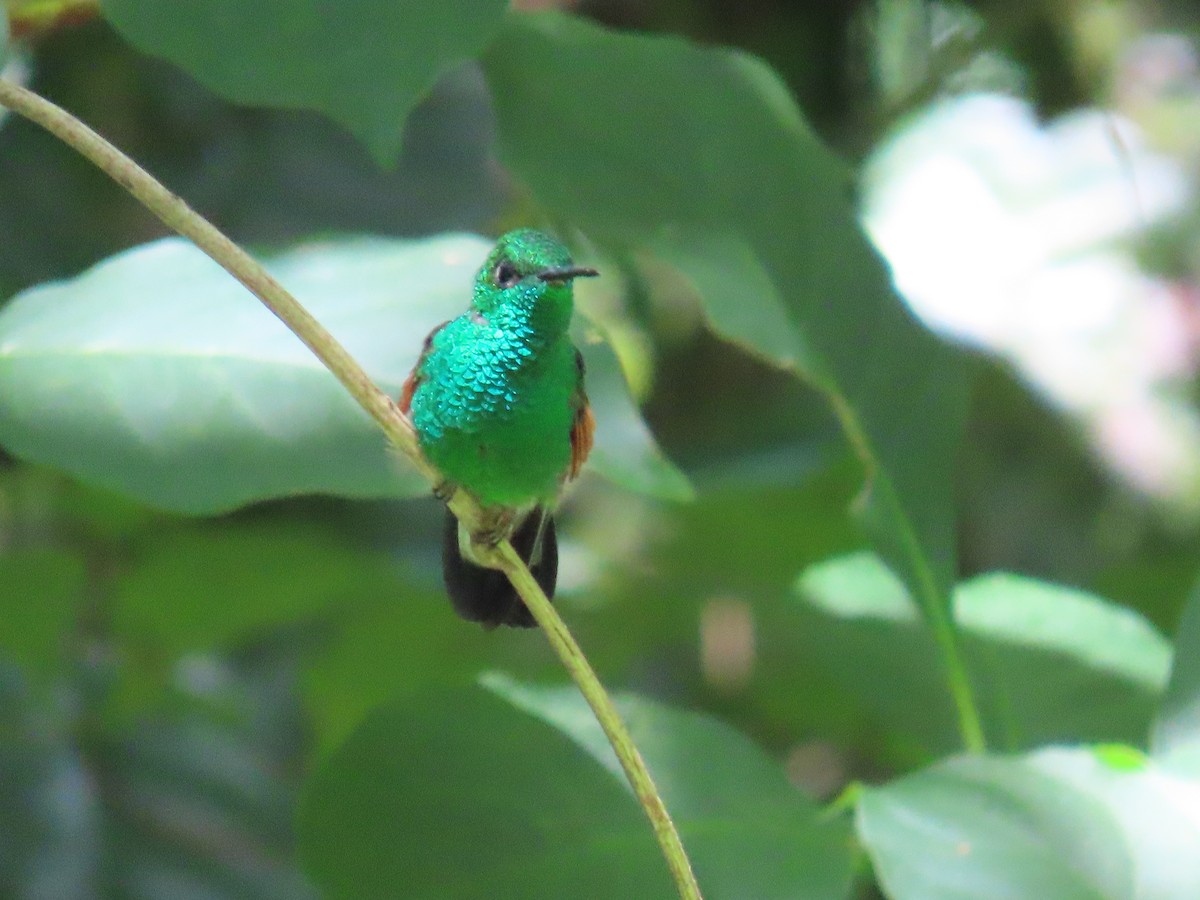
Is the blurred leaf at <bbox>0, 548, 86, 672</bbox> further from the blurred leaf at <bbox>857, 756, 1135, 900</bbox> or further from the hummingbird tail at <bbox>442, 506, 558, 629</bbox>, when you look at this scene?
the blurred leaf at <bbox>857, 756, 1135, 900</bbox>

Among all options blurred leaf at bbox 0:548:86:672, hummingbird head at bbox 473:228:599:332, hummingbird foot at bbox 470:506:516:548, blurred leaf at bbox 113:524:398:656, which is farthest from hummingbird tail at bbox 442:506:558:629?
blurred leaf at bbox 0:548:86:672

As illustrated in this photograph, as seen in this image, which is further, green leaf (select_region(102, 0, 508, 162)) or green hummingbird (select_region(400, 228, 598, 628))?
green hummingbird (select_region(400, 228, 598, 628))

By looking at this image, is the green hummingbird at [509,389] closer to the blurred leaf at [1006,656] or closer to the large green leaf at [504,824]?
the large green leaf at [504,824]

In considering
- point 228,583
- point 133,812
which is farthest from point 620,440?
point 133,812

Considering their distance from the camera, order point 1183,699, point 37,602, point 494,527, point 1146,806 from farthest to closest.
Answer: point 37,602
point 494,527
point 1183,699
point 1146,806

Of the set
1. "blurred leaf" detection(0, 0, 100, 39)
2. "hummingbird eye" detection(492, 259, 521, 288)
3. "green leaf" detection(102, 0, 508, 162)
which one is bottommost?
"hummingbird eye" detection(492, 259, 521, 288)

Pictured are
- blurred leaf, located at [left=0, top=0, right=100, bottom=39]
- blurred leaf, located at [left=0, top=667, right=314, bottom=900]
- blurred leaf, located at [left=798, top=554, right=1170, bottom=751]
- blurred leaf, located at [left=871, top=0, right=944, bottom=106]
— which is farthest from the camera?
blurred leaf, located at [left=871, top=0, right=944, bottom=106]

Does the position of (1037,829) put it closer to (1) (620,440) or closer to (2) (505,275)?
(1) (620,440)
